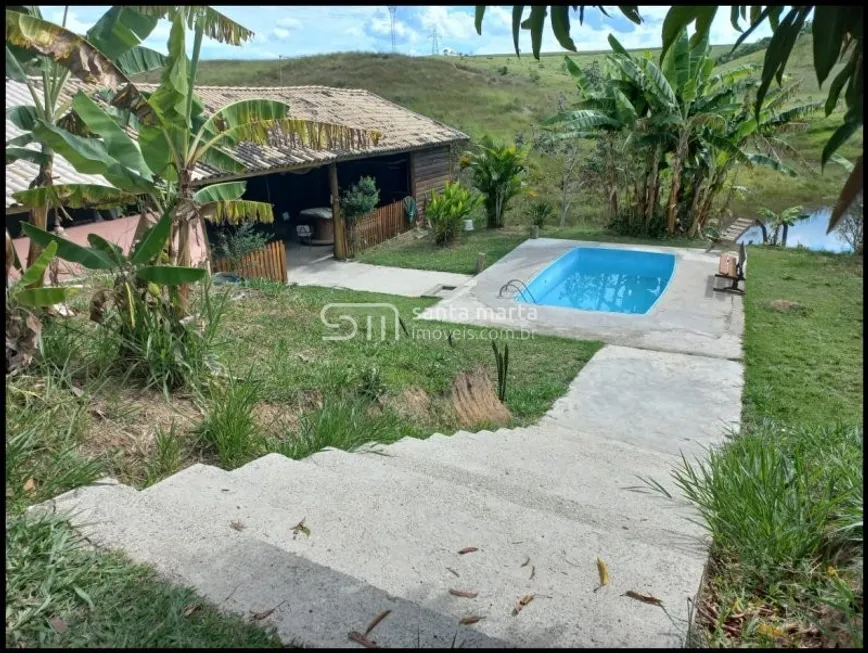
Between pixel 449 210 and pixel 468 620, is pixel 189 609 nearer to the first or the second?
pixel 468 620

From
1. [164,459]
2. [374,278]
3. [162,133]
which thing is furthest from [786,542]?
[374,278]

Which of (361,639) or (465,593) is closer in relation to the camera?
(361,639)

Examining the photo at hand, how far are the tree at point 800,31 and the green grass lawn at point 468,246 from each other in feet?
40.7

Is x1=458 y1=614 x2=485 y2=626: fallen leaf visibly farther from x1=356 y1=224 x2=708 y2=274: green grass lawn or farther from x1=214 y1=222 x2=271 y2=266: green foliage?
x1=356 y1=224 x2=708 y2=274: green grass lawn

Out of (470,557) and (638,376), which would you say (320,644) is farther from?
(638,376)

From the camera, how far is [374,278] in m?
14.5

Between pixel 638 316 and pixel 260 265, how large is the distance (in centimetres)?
782

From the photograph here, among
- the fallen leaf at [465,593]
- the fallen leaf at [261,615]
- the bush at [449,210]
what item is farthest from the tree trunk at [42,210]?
the bush at [449,210]

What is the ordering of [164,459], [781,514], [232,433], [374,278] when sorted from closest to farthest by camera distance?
1. [781,514]
2. [164,459]
3. [232,433]
4. [374,278]

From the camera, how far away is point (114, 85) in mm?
4805

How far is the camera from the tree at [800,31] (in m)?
1.70

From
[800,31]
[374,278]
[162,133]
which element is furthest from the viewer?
[374,278]

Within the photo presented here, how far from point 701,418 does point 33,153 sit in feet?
25.4

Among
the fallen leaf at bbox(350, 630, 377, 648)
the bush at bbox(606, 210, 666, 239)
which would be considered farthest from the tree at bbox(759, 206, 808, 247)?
the fallen leaf at bbox(350, 630, 377, 648)
